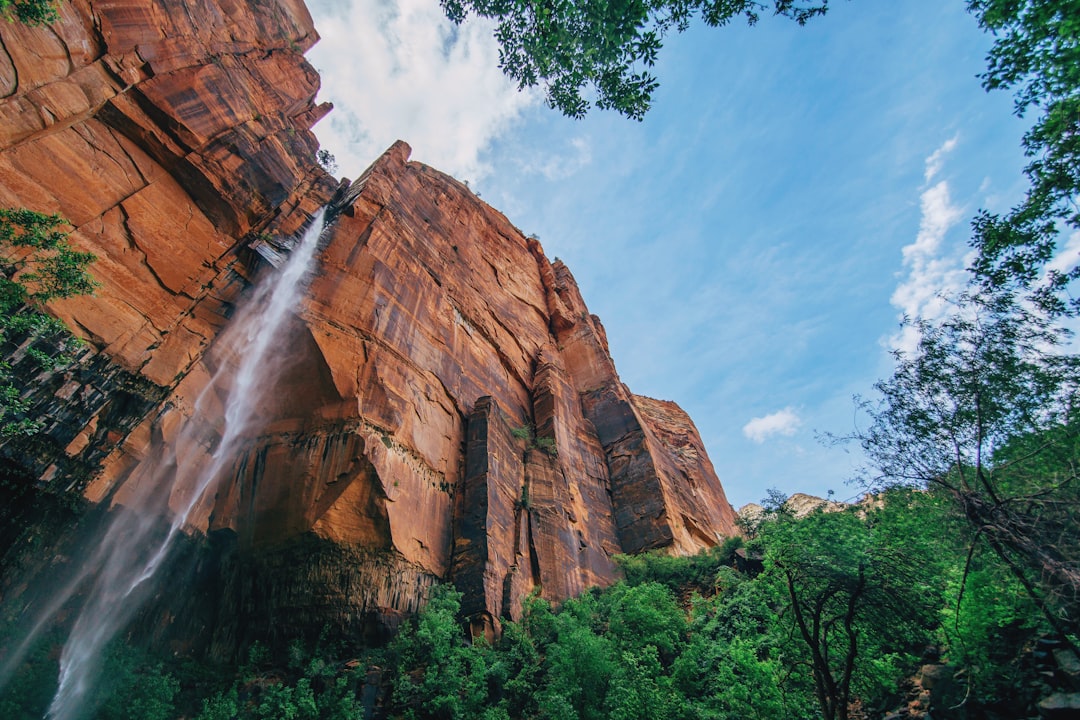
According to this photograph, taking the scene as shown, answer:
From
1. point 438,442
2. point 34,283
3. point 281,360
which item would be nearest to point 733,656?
point 438,442

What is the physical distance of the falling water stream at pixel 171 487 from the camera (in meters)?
13.3

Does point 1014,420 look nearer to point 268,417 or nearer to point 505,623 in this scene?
point 505,623

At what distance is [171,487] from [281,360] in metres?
5.02

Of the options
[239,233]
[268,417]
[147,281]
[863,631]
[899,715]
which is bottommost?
[899,715]

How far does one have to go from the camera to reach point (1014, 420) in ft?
31.4

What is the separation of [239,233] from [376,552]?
1413 centimetres

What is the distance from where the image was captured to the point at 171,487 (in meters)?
15.5

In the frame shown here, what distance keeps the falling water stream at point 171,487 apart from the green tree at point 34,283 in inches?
152

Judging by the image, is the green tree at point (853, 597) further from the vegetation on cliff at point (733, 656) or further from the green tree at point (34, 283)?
the green tree at point (34, 283)

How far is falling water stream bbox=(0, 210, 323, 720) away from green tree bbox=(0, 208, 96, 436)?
386 centimetres

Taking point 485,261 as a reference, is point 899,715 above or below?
below

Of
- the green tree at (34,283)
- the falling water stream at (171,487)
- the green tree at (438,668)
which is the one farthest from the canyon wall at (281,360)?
the green tree at (438,668)

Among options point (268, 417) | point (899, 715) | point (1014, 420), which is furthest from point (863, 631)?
point (268, 417)

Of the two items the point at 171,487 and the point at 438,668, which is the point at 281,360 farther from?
the point at 438,668
